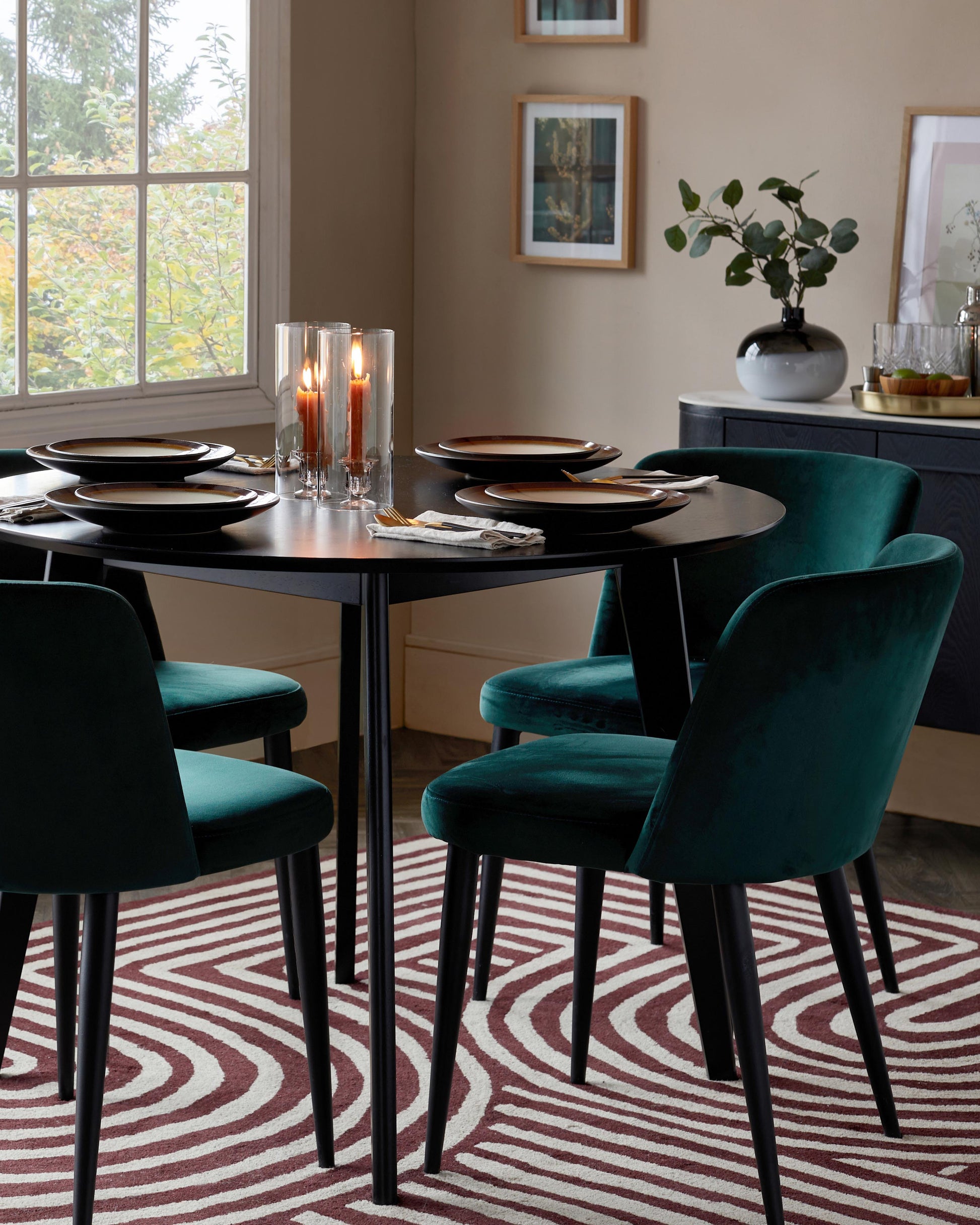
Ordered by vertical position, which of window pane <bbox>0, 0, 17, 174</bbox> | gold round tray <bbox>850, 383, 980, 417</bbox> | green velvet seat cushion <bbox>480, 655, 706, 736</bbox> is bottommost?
green velvet seat cushion <bbox>480, 655, 706, 736</bbox>

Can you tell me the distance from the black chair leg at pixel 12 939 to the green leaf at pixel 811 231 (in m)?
2.20

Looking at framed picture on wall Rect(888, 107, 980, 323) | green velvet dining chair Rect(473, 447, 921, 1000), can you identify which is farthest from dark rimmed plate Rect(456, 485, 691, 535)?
framed picture on wall Rect(888, 107, 980, 323)

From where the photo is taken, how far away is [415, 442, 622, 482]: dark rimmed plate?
2.50 meters

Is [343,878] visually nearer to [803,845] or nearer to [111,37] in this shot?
[803,845]

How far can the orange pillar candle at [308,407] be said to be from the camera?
7.82 feet

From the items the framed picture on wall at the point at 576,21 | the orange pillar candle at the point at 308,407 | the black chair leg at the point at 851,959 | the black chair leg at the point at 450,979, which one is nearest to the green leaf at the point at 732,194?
the framed picture on wall at the point at 576,21

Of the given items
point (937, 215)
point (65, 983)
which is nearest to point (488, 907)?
point (65, 983)

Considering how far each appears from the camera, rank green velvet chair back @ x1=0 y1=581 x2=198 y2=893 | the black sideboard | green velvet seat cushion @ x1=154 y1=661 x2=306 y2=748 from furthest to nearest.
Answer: the black sideboard
green velvet seat cushion @ x1=154 y1=661 x2=306 y2=748
green velvet chair back @ x1=0 y1=581 x2=198 y2=893

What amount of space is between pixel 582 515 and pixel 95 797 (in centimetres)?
70

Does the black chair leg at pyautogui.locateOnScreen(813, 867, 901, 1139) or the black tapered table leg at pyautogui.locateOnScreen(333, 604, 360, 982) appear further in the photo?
the black tapered table leg at pyautogui.locateOnScreen(333, 604, 360, 982)

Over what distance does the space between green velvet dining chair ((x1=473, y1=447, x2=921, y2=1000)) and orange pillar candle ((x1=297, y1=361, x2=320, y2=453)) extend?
1.99ft

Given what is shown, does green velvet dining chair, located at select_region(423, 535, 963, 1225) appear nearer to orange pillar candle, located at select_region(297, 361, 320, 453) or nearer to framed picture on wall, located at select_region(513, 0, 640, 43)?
orange pillar candle, located at select_region(297, 361, 320, 453)

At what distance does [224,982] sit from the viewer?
2900 millimetres

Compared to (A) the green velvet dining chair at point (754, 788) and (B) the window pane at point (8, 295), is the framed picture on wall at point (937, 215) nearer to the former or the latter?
(A) the green velvet dining chair at point (754, 788)
